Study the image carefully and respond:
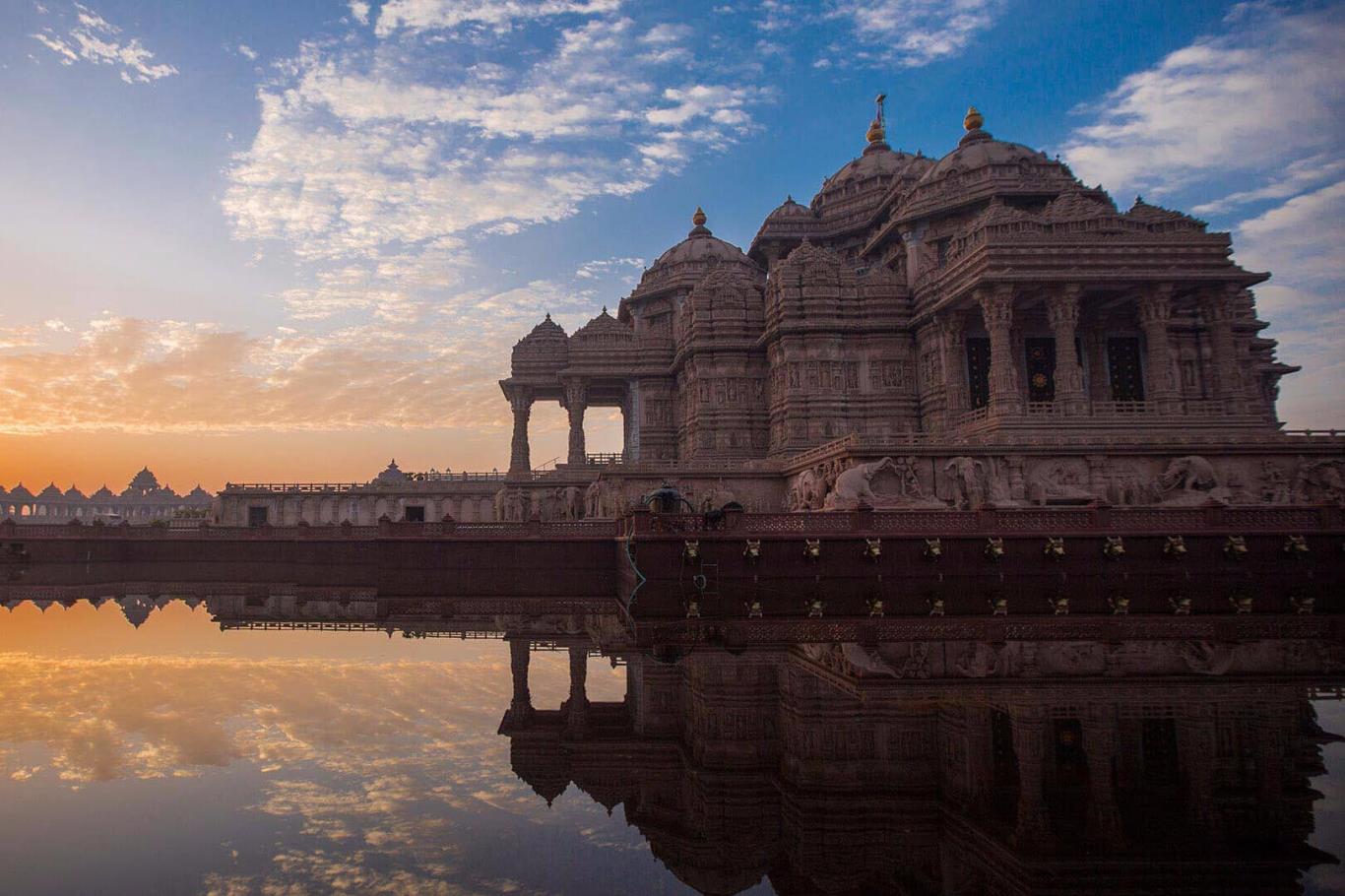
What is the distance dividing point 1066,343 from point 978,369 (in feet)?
17.1

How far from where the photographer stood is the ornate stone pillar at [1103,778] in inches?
228

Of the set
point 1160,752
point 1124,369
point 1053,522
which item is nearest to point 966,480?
point 1053,522

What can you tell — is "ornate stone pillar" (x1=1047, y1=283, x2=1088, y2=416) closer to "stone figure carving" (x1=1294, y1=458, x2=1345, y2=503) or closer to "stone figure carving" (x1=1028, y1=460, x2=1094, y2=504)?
"stone figure carving" (x1=1028, y1=460, x2=1094, y2=504)

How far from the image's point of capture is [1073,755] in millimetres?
7449

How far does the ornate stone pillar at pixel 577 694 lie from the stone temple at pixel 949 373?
14.8 meters

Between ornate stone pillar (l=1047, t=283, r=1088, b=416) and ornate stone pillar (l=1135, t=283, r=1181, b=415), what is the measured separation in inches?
108

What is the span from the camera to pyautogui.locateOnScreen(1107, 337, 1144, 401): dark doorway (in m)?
34.6

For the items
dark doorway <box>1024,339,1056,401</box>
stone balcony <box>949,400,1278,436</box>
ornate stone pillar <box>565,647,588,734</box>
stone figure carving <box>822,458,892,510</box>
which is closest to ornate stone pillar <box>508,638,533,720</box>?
ornate stone pillar <box>565,647,588,734</box>

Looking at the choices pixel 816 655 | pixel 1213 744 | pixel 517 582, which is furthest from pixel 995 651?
pixel 517 582

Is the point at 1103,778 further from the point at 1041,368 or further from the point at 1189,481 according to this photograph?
the point at 1041,368

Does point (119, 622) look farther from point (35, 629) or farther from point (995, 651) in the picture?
A: point (995, 651)

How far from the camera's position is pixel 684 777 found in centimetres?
740

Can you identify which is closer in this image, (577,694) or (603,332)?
(577,694)

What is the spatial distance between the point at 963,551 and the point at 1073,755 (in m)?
15.5
